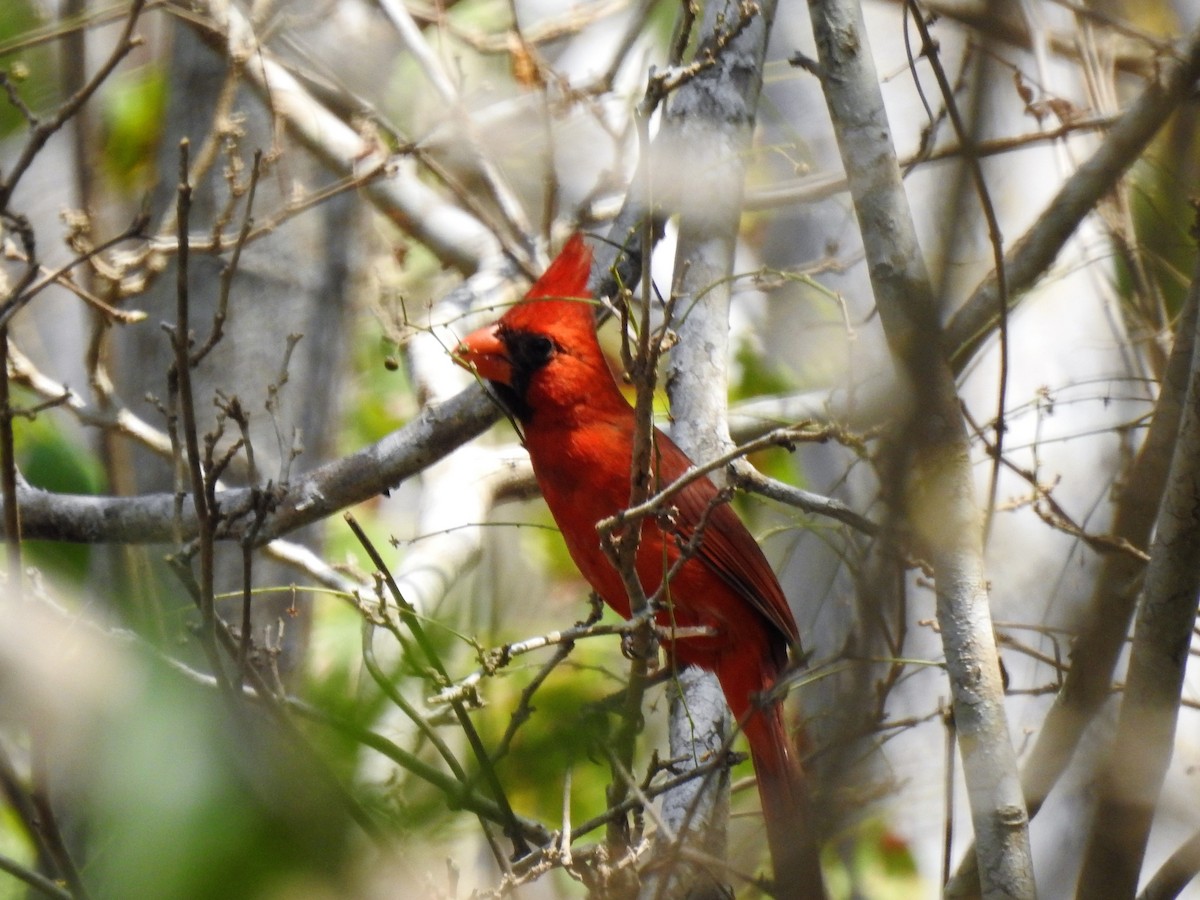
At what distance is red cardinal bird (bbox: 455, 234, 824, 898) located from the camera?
2346 millimetres

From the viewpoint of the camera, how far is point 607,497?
237cm

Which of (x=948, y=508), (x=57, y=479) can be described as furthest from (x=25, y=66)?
(x=948, y=508)

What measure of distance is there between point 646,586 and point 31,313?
9.54 ft

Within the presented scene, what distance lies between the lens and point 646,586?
7.91 feet

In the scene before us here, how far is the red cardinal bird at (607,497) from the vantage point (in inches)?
92.4

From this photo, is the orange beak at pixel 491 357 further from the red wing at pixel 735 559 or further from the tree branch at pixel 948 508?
the tree branch at pixel 948 508

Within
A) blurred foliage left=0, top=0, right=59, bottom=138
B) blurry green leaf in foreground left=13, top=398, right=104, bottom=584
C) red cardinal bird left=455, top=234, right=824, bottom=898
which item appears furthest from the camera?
blurred foliage left=0, top=0, right=59, bottom=138

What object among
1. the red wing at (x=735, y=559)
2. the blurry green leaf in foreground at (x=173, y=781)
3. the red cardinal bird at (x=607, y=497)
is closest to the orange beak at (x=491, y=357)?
the red cardinal bird at (x=607, y=497)

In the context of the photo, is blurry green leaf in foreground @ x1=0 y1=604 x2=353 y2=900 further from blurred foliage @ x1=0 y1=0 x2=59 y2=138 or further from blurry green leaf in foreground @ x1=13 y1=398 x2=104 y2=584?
blurred foliage @ x1=0 y1=0 x2=59 y2=138

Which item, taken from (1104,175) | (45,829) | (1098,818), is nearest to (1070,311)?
(1104,175)

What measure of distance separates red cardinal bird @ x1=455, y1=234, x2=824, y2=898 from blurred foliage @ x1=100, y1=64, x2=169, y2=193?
2.26 metres

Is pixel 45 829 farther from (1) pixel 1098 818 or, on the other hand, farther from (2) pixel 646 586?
(2) pixel 646 586

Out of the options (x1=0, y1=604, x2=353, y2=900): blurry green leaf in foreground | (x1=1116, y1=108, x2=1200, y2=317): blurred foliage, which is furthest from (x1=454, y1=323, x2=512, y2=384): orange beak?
(x1=0, y1=604, x2=353, y2=900): blurry green leaf in foreground

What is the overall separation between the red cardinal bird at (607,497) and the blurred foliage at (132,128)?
7.41ft
